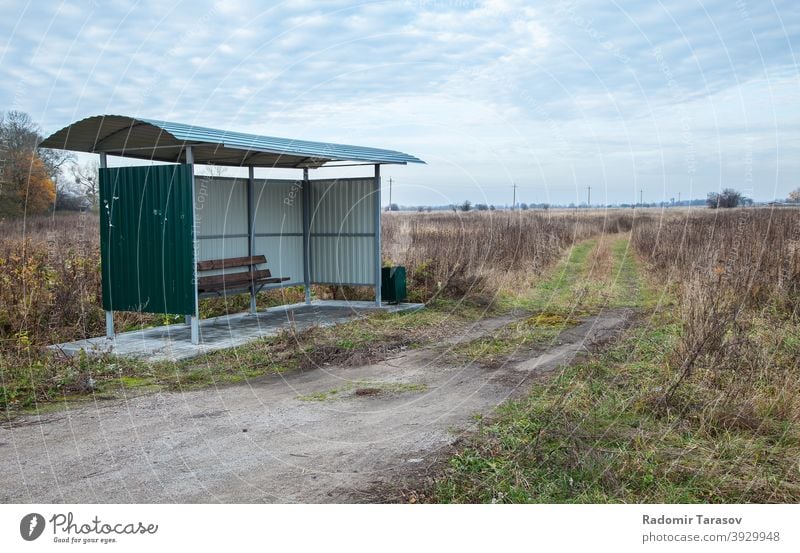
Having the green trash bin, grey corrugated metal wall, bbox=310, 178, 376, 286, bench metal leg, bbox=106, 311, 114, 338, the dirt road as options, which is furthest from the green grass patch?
grey corrugated metal wall, bbox=310, 178, 376, 286

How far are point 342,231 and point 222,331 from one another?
3757 millimetres

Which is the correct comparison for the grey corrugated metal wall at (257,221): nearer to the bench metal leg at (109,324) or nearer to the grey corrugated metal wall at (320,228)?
the grey corrugated metal wall at (320,228)

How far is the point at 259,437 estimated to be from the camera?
5.53 meters

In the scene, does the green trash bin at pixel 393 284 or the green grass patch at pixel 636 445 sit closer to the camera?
the green grass patch at pixel 636 445

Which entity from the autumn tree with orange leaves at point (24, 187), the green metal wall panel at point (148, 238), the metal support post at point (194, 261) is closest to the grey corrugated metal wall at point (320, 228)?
the green metal wall panel at point (148, 238)

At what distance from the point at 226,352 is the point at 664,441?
560 centimetres

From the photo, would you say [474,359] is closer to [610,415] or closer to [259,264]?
[610,415]

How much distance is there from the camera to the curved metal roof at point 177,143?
28.0 feet

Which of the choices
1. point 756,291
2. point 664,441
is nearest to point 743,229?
point 756,291

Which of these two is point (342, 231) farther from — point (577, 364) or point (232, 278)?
point (577, 364)

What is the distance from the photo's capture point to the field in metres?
4.42

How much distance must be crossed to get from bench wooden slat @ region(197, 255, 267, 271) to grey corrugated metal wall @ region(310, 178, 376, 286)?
1.62m

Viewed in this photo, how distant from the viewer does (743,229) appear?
11438mm

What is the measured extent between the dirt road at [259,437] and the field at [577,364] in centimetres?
41
